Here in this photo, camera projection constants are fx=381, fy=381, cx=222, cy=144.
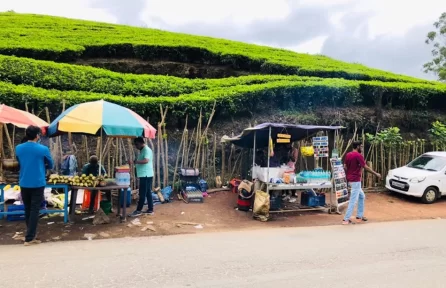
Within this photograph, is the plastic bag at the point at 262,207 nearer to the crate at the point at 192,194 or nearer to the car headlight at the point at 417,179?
the crate at the point at 192,194

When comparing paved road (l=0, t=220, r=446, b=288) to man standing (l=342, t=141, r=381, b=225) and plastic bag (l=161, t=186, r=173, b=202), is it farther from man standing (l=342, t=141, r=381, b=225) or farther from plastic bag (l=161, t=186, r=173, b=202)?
plastic bag (l=161, t=186, r=173, b=202)

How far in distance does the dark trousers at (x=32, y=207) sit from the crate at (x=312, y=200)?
6399mm

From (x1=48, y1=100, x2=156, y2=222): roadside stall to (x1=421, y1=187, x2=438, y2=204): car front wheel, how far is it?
8441 mm

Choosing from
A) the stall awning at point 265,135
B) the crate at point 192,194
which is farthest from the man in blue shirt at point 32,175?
the stall awning at point 265,135

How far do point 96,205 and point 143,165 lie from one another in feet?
4.94

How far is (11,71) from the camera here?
41.5 ft

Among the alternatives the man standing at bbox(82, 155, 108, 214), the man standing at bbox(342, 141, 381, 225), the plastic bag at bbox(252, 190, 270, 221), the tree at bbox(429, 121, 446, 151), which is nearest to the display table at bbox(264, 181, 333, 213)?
the plastic bag at bbox(252, 190, 270, 221)

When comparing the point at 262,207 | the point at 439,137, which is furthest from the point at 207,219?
the point at 439,137

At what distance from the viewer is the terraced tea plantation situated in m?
12.0

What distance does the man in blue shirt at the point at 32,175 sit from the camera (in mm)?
6398

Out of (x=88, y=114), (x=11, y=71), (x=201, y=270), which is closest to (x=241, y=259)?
(x=201, y=270)

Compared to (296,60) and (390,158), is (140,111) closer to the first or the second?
(390,158)

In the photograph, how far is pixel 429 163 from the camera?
39.7 ft

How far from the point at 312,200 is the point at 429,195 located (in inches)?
164
